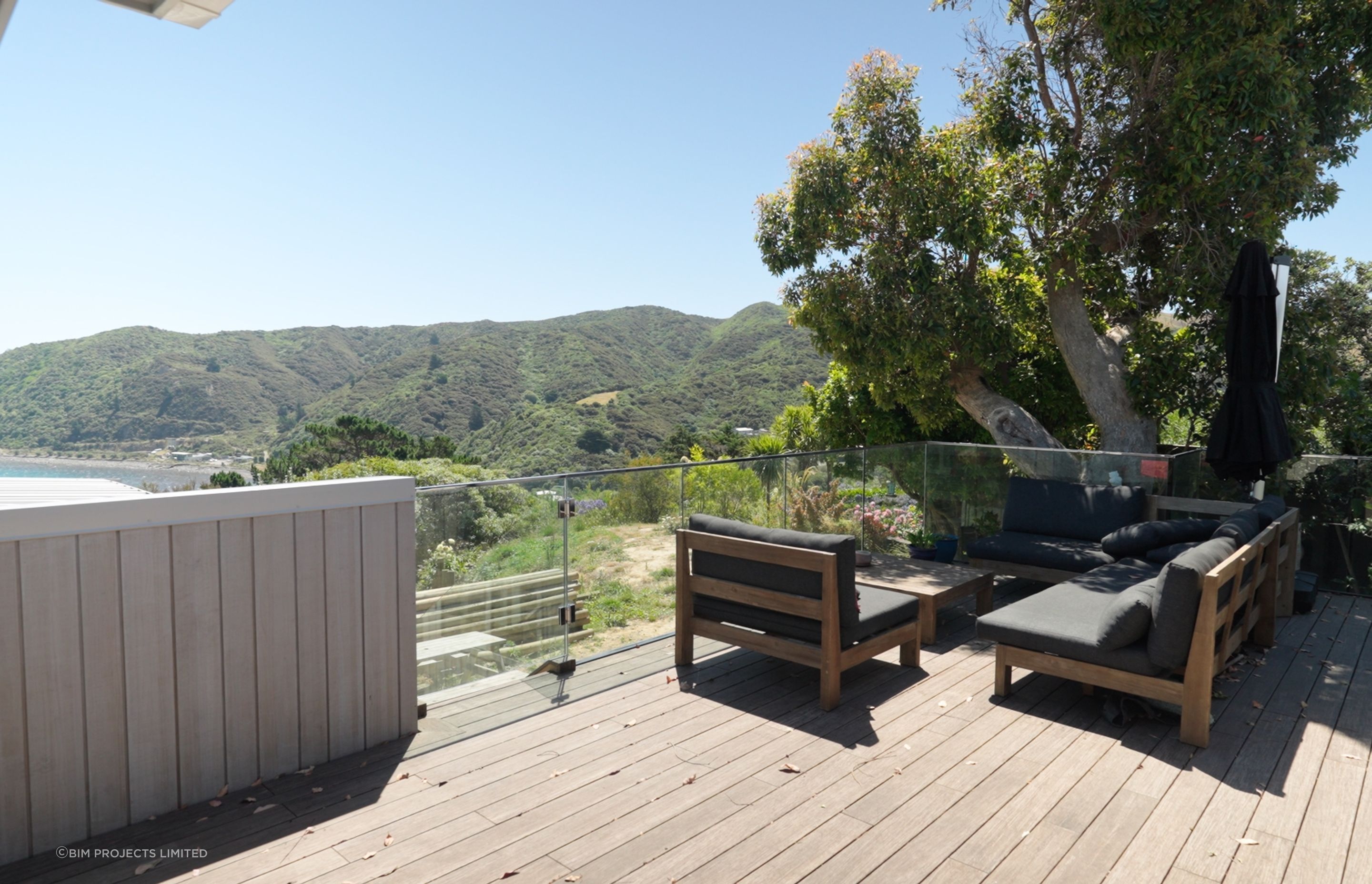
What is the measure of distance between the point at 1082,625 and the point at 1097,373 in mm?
5308

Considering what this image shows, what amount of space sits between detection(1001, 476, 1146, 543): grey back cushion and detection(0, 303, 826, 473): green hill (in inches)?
1165

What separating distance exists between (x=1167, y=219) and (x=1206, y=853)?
660 cm

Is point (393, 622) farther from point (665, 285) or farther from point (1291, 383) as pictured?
point (665, 285)

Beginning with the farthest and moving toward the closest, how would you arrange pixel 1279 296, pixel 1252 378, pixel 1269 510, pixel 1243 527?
pixel 1279 296
pixel 1252 378
pixel 1269 510
pixel 1243 527

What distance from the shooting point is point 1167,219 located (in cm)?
755

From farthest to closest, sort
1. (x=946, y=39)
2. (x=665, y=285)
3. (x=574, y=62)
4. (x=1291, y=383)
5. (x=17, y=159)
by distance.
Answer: (x=665, y=285)
(x=17, y=159)
(x=574, y=62)
(x=946, y=39)
(x=1291, y=383)

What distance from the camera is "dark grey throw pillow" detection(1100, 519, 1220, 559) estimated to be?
511 cm

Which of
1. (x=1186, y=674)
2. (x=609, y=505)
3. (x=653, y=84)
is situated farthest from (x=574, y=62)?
(x=1186, y=674)

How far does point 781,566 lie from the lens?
13.1 feet

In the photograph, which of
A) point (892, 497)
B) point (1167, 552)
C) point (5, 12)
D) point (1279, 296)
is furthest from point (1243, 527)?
point (5, 12)

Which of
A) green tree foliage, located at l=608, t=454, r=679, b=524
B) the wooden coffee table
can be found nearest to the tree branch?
the wooden coffee table

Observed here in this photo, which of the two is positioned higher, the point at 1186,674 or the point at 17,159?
the point at 17,159

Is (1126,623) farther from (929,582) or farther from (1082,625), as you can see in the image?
(929,582)

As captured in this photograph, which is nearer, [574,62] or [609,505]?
[609,505]
